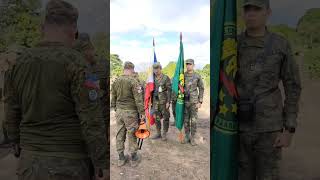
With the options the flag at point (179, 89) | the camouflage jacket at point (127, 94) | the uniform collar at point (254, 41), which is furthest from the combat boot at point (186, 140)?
the uniform collar at point (254, 41)

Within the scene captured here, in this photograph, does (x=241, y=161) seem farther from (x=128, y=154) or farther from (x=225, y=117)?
(x=128, y=154)

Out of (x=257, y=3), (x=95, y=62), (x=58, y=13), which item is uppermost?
(x=257, y=3)

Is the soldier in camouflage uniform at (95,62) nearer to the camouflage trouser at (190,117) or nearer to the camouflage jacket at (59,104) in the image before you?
the camouflage jacket at (59,104)

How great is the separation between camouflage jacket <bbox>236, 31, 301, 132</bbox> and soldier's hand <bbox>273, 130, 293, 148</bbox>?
1.9 inches

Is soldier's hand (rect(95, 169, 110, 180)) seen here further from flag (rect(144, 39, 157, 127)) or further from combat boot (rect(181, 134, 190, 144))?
combat boot (rect(181, 134, 190, 144))

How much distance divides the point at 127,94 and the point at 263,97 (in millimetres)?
3815

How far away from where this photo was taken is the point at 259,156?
260cm

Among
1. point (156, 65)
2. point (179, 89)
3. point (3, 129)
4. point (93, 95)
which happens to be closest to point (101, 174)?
point (93, 95)

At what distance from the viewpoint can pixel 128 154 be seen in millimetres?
6816

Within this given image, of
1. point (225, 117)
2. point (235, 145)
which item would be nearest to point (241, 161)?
point (235, 145)

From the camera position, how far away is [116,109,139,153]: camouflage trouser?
635 cm

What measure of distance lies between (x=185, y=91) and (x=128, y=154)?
1.79m

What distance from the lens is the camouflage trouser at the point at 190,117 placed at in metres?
8.00

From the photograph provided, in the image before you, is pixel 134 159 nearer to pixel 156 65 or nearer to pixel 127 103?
pixel 127 103
